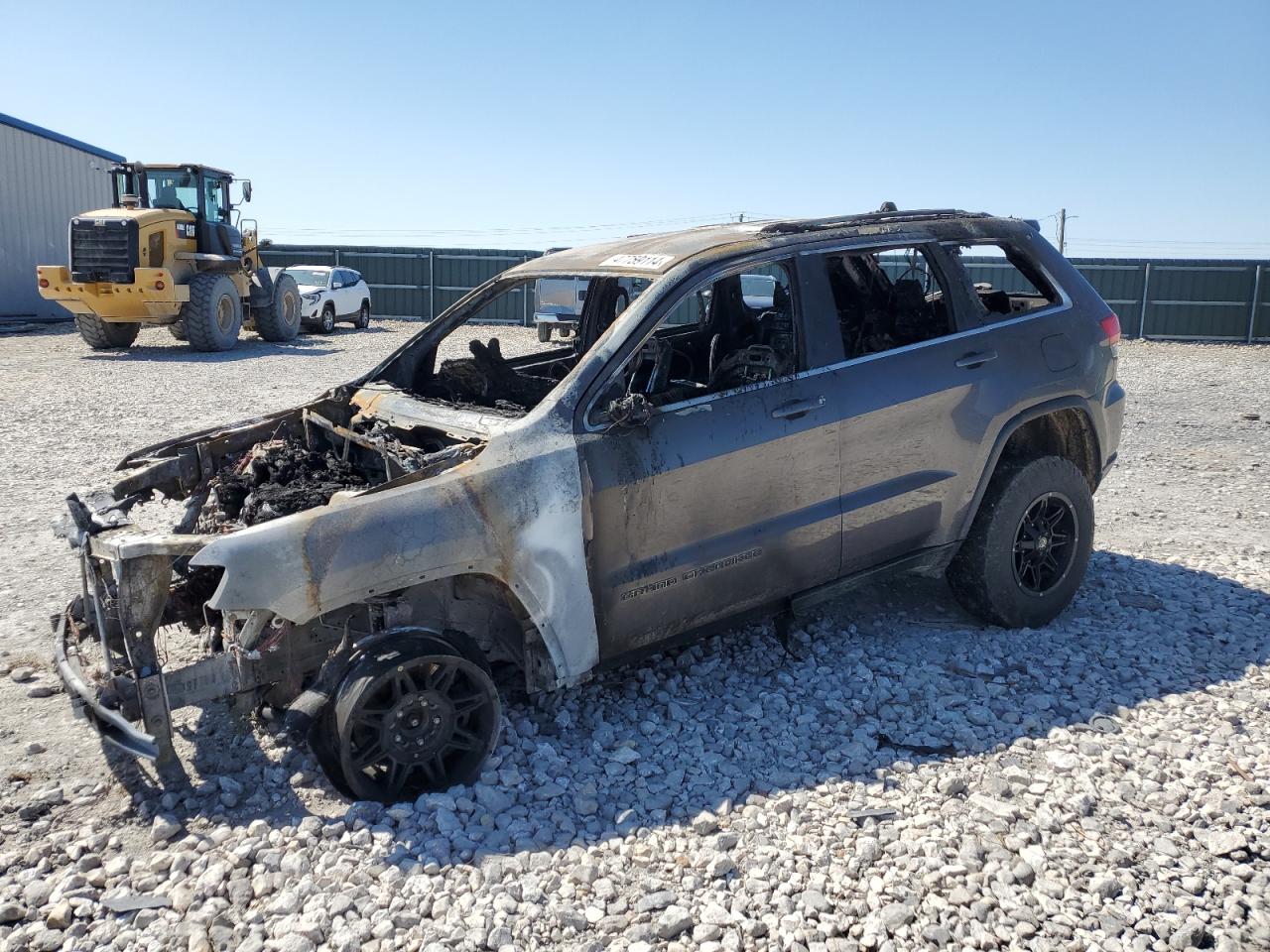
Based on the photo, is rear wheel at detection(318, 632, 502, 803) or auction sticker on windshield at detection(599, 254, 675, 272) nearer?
rear wheel at detection(318, 632, 502, 803)

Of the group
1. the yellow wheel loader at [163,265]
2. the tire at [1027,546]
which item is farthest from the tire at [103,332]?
the tire at [1027,546]

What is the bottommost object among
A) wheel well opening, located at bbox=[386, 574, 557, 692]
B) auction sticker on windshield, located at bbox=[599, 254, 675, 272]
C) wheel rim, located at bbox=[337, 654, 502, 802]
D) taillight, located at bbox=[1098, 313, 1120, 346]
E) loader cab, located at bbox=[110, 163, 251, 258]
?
wheel rim, located at bbox=[337, 654, 502, 802]

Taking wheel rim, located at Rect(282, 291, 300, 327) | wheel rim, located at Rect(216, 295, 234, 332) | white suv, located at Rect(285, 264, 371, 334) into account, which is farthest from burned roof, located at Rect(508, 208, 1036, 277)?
white suv, located at Rect(285, 264, 371, 334)

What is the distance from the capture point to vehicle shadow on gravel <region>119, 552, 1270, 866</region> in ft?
11.8

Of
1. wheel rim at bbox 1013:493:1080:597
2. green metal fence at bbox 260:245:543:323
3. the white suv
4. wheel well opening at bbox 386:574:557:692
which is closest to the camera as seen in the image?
wheel well opening at bbox 386:574:557:692

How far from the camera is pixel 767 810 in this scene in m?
3.58

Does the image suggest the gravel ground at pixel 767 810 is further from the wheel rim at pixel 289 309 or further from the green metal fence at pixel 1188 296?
the green metal fence at pixel 1188 296

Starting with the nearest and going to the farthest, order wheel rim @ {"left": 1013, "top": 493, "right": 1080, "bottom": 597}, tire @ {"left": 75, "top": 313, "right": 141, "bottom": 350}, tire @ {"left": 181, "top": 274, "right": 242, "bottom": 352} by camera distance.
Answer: wheel rim @ {"left": 1013, "top": 493, "right": 1080, "bottom": 597}, tire @ {"left": 181, "top": 274, "right": 242, "bottom": 352}, tire @ {"left": 75, "top": 313, "right": 141, "bottom": 350}

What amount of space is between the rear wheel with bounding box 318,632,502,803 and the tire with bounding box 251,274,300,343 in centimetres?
1787

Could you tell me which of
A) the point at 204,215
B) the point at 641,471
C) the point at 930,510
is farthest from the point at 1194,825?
the point at 204,215

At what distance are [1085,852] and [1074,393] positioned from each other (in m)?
2.49

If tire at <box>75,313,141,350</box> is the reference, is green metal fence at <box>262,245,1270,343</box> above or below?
above

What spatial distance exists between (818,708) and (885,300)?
203 centimetres

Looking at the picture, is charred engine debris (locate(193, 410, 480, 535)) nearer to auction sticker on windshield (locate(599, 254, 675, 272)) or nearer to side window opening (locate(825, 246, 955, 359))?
auction sticker on windshield (locate(599, 254, 675, 272))
